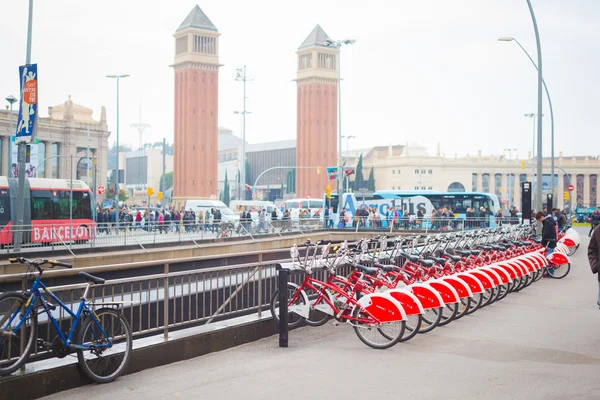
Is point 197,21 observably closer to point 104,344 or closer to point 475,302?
point 475,302

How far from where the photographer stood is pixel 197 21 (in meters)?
105

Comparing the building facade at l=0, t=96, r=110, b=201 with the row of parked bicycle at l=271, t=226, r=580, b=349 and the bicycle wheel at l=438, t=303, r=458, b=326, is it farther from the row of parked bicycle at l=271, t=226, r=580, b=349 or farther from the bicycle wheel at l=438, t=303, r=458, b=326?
the bicycle wheel at l=438, t=303, r=458, b=326

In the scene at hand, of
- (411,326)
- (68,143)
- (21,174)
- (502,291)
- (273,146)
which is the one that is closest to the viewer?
(411,326)

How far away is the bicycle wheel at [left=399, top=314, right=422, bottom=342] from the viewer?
8664 millimetres

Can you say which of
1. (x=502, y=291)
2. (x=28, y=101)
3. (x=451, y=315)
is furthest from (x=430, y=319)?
(x=28, y=101)

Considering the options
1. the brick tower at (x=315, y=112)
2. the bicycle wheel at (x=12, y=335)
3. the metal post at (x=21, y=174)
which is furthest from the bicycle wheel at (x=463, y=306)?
the brick tower at (x=315, y=112)

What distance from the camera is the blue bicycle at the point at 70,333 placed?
5.96 meters

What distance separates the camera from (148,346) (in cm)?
735

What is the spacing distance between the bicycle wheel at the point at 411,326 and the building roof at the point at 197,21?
3963 inches

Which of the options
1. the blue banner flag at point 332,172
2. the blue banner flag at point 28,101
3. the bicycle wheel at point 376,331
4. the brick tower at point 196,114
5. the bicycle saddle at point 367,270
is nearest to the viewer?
the bicycle wheel at point 376,331

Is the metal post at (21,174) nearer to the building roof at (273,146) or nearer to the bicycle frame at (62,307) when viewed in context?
the bicycle frame at (62,307)

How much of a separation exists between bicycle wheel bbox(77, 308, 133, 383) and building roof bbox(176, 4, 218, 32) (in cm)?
10198

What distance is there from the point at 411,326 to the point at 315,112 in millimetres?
107962

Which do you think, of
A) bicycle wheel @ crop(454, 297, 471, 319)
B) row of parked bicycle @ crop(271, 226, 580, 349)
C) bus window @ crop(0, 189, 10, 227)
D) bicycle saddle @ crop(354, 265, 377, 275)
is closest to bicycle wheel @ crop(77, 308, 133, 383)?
row of parked bicycle @ crop(271, 226, 580, 349)
